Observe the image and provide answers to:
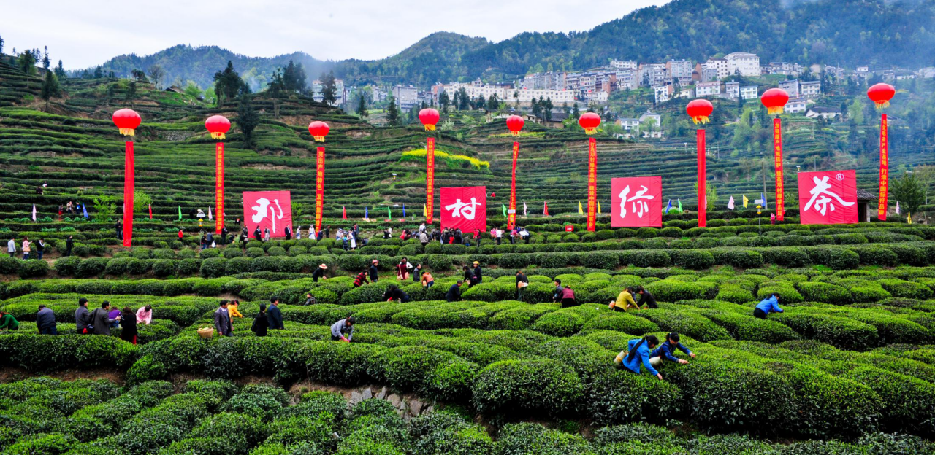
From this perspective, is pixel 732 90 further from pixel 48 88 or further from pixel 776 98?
pixel 776 98

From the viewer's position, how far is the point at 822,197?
20.7 meters

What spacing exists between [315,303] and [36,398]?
756 centimetres

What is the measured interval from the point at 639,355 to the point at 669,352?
512mm

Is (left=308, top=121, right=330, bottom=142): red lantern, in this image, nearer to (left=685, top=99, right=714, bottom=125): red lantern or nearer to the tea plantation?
the tea plantation

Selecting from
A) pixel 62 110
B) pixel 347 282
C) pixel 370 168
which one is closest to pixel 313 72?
pixel 62 110

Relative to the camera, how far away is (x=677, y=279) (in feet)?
51.3

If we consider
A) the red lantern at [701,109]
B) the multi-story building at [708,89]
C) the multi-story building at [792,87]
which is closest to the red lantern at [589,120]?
the red lantern at [701,109]

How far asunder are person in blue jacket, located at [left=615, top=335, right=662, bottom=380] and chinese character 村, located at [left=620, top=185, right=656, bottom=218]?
1346 centimetres

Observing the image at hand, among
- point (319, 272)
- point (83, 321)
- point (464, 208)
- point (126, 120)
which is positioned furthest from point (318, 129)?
point (83, 321)

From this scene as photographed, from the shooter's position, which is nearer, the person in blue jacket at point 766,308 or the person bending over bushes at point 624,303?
the person in blue jacket at point 766,308

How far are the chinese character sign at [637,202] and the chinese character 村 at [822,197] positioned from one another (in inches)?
215

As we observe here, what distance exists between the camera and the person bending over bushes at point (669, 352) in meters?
8.03

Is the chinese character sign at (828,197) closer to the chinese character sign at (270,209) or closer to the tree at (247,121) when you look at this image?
the chinese character sign at (270,209)

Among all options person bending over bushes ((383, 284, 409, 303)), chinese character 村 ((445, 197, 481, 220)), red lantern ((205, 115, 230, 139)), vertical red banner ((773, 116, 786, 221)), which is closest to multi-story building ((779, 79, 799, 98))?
vertical red banner ((773, 116, 786, 221))
